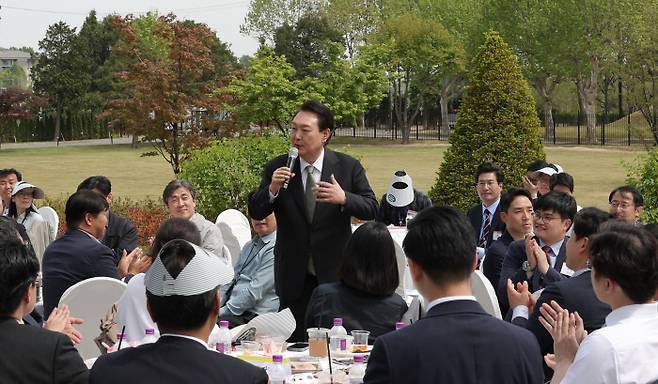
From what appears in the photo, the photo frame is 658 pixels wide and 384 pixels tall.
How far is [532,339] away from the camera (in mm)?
2619

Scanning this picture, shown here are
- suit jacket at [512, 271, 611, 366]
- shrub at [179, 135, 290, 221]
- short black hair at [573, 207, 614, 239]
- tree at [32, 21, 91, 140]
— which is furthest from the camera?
tree at [32, 21, 91, 140]

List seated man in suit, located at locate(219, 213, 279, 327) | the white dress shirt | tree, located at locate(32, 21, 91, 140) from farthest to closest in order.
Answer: tree, located at locate(32, 21, 91, 140)
seated man in suit, located at locate(219, 213, 279, 327)
the white dress shirt

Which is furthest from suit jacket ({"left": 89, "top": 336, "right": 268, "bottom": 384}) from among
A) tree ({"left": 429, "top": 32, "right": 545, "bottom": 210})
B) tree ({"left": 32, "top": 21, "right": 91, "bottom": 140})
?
tree ({"left": 32, "top": 21, "right": 91, "bottom": 140})

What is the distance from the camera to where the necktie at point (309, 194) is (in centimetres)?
561

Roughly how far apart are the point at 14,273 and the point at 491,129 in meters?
9.17

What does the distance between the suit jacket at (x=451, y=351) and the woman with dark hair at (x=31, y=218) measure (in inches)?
267

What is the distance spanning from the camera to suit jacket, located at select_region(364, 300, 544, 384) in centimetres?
248

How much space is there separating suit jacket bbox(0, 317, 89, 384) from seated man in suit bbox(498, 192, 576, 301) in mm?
3251

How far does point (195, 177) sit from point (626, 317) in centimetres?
1024

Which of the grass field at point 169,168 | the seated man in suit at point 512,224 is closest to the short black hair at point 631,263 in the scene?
the seated man in suit at point 512,224

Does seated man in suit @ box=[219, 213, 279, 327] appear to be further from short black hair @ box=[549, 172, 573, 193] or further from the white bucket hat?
short black hair @ box=[549, 172, 573, 193]

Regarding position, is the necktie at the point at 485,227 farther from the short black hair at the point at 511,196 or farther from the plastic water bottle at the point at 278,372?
the plastic water bottle at the point at 278,372

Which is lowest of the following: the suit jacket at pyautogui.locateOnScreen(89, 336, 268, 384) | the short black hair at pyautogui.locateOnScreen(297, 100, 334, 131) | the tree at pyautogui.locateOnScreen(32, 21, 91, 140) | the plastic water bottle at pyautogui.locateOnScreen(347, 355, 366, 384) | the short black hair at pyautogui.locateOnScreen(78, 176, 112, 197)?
the plastic water bottle at pyautogui.locateOnScreen(347, 355, 366, 384)

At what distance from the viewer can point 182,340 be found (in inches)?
102
